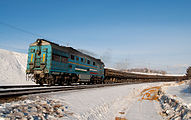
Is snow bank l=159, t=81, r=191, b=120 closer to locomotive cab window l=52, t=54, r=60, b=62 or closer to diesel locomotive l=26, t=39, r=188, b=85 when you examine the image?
diesel locomotive l=26, t=39, r=188, b=85

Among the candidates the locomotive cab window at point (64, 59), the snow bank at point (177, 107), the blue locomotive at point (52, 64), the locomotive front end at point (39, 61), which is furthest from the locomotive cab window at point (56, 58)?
the snow bank at point (177, 107)

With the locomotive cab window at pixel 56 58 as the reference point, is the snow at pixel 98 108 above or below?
below

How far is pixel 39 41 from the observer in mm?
15062

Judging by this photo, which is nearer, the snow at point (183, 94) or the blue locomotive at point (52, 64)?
the snow at point (183, 94)

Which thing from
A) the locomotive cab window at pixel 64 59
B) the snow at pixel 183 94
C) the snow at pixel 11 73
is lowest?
the snow at pixel 183 94

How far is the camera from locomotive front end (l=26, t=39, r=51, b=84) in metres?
13.9

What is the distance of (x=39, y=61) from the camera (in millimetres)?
14398

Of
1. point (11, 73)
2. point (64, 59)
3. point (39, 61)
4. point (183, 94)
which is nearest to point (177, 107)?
point (183, 94)

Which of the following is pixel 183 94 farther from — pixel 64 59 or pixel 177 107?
pixel 64 59

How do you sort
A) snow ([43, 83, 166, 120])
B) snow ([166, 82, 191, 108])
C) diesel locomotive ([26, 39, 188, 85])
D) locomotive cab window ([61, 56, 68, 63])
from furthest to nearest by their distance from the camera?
1. locomotive cab window ([61, 56, 68, 63])
2. diesel locomotive ([26, 39, 188, 85])
3. snow ([166, 82, 191, 108])
4. snow ([43, 83, 166, 120])

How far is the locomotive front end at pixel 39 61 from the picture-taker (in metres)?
Result: 13.9

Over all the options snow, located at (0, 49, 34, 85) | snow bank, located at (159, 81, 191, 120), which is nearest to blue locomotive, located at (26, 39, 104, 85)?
snow, located at (0, 49, 34, 85)

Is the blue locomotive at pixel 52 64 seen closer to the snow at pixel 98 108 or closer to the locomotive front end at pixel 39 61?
the locomotive front end at pixel 39 61

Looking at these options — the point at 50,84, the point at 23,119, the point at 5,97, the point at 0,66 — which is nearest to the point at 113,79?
the point at 50,84
